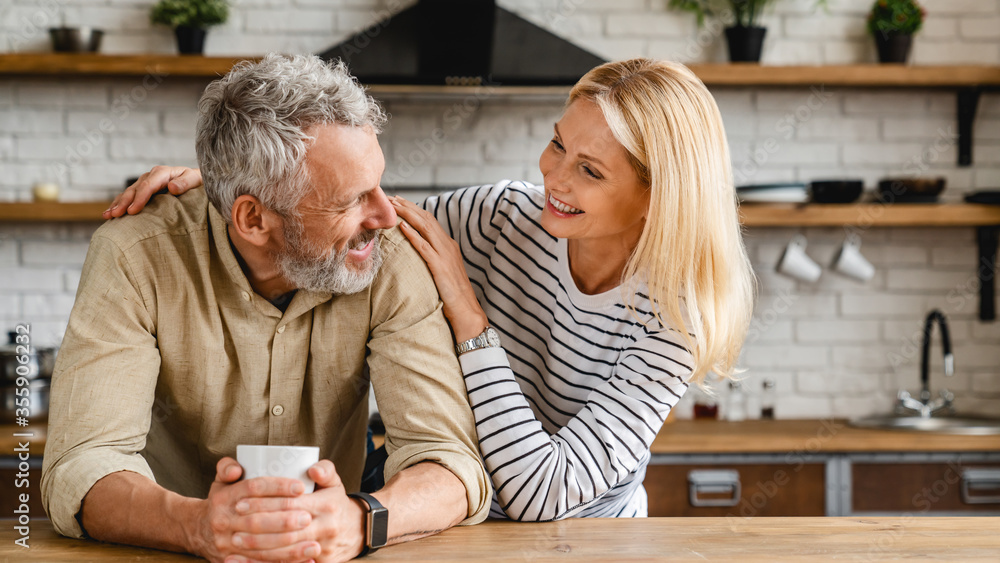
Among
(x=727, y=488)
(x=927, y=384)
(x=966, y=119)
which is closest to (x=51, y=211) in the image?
(x=727, y=488)

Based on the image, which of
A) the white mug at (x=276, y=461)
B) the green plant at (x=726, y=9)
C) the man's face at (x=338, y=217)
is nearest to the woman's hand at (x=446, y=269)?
the man's face at (x=338, y=217)

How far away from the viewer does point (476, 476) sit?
124 cm

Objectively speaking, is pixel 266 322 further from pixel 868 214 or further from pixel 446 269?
pixel 868 214

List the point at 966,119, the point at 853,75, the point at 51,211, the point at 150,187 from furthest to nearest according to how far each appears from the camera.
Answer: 1. the point at 966,119
2. the point at 853,75
3. the point at 51,211
4. the point at 150,187

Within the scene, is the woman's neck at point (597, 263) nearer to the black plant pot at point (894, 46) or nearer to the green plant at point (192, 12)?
the green plant at point (192, 12)

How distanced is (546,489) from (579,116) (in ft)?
2.22

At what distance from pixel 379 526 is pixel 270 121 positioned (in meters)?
0.65

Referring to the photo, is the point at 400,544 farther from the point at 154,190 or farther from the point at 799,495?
the point at 799,495

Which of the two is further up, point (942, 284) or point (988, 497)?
point (942, 284)

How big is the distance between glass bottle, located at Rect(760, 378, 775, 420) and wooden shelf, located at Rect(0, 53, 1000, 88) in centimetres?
117

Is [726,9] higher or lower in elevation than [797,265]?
higher

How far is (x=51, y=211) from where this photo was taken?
2914mm

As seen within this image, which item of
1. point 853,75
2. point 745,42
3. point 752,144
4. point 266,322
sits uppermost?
point 745,42

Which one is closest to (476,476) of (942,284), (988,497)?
(988,497)
